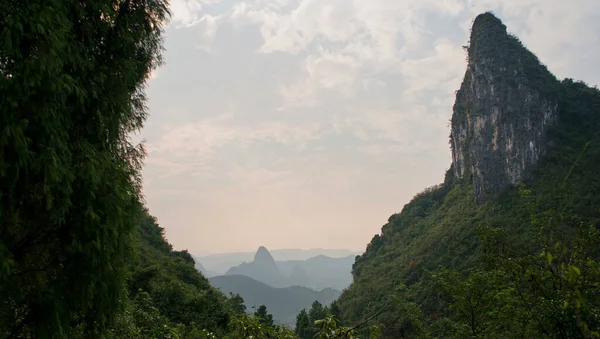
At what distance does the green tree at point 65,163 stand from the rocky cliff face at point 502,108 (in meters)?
56.5

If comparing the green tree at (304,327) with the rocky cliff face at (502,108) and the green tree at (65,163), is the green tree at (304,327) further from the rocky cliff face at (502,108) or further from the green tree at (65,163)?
the green tree at (65,163)

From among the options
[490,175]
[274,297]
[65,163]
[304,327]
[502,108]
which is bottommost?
[274,297]

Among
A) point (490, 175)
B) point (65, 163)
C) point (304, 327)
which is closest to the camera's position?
point (65, 163)

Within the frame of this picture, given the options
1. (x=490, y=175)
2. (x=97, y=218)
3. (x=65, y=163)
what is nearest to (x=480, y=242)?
(x=490, y=175)

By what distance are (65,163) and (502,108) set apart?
6236cm

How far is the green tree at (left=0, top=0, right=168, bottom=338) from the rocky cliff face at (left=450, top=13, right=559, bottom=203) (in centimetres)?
5651

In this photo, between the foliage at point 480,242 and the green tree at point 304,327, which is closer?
the foliage at point 480,242

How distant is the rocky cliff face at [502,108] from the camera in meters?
52.5

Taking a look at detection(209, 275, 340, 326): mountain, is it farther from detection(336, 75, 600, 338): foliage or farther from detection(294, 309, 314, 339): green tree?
detection(294, 309, 314, 339): green tree

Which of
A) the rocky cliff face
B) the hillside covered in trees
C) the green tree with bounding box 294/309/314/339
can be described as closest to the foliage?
the hillside covered in trees

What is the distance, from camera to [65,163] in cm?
380

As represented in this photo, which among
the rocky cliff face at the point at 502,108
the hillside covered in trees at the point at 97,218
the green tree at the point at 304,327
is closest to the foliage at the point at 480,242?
the hillside covered in trees at the point at 97,218

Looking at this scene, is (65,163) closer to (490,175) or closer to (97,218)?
(97,218)

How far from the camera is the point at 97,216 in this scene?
399 centimetres
